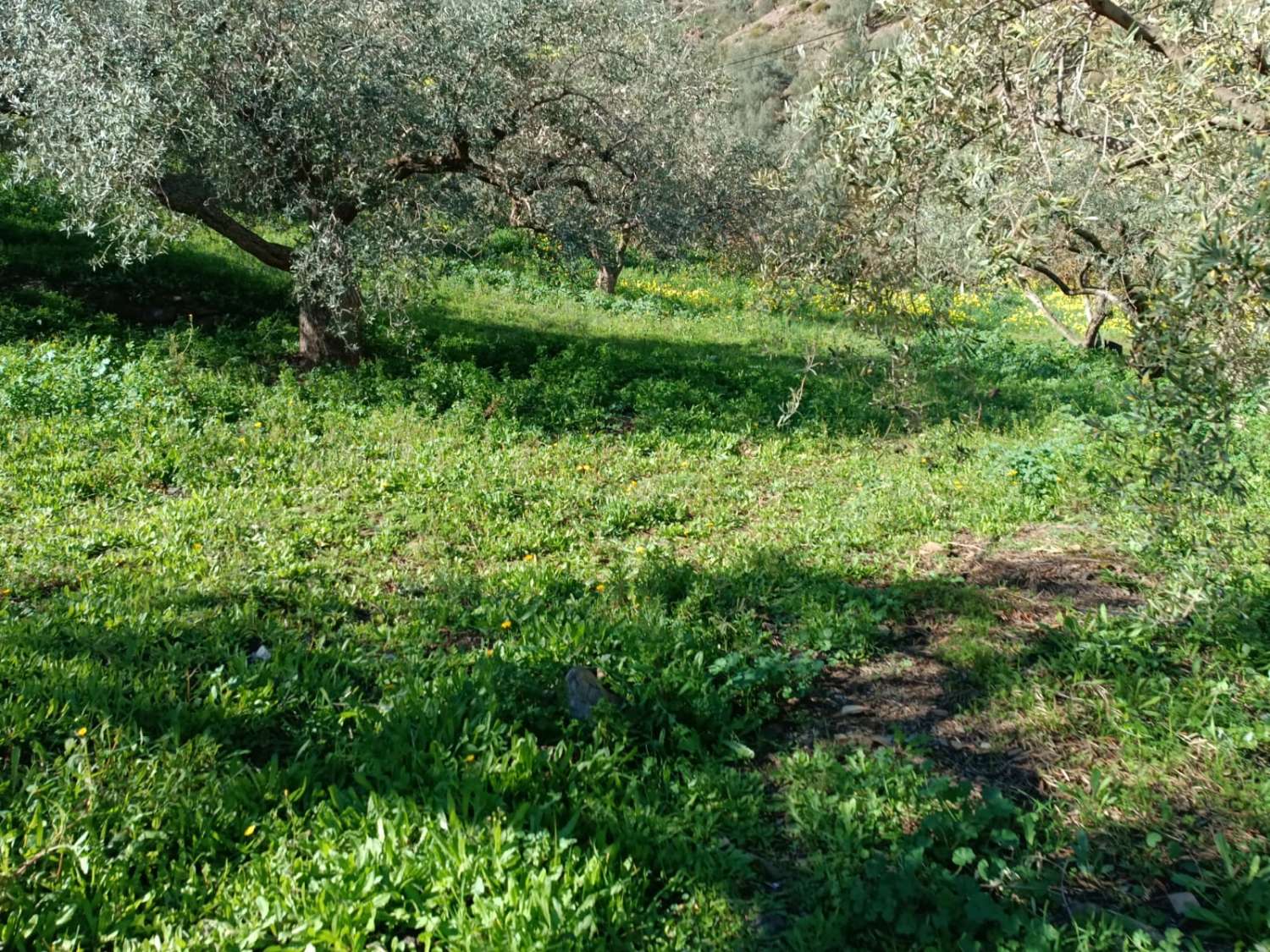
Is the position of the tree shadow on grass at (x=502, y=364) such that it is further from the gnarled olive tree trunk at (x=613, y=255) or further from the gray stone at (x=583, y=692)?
the gray stone at (x=583, y=692)

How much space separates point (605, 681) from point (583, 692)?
0.21m

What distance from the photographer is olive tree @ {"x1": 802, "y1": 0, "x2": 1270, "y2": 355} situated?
139 inches

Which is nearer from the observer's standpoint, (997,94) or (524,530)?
(997,94)

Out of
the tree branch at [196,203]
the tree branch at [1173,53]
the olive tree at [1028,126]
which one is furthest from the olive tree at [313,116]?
the tree branch at [1173,53]

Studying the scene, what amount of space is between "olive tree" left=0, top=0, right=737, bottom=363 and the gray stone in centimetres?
646

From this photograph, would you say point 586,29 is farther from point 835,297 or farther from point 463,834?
point 463,834

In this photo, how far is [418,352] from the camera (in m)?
11.2

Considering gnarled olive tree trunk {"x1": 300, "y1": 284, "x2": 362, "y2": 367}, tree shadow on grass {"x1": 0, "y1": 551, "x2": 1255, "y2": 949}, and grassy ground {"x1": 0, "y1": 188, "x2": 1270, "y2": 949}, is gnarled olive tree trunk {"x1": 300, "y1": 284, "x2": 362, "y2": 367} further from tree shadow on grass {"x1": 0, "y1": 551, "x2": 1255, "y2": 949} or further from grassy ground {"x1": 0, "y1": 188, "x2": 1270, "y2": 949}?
tree shadow on grass {"x1": 0, "y1": 551, "x2": 1255, "y2": 949}

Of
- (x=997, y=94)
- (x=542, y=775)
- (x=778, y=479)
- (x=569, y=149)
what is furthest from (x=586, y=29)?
(x=542, y=775)

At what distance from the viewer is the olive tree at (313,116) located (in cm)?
822

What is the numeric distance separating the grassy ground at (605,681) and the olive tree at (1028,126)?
823 millimetres

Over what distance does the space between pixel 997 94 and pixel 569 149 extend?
26.5 ft

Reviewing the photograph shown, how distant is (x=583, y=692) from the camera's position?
397 cm

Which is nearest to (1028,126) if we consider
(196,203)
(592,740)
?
(592,740)
